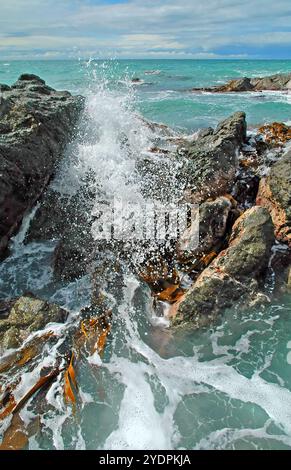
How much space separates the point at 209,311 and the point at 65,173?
5163 millimetres

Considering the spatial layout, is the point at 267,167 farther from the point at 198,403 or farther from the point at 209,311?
the point at 198,403

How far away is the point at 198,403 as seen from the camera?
5.27m

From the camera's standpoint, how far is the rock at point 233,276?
21.1 feet

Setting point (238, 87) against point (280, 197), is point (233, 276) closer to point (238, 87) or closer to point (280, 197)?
point (280, 197)

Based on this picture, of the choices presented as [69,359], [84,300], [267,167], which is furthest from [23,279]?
[267,167]

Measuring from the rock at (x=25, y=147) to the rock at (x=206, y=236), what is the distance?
11.4 feet

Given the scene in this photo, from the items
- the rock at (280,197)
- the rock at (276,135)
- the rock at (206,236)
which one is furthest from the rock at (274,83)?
the rock at (206,236)

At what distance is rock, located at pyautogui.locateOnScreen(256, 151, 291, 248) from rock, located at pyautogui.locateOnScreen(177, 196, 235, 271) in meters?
0.93

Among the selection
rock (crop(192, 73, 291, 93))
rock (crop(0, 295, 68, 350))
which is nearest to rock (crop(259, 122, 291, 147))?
rock (crop(0, 295, 68, 350))

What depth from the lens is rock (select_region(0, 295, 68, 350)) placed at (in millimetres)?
5980

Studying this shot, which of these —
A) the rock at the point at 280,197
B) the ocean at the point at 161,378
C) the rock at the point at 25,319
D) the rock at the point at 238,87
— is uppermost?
the rock at the point at 238,87

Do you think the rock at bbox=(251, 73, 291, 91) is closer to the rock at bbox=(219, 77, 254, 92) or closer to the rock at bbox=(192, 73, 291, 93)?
the rock at bbox=(192, 73, 291, 93)

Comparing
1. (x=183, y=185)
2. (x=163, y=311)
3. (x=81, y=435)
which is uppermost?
(x=183, y=185)

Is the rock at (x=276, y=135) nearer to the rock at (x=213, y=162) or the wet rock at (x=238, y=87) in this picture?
the rock at (x=213, y=162)
